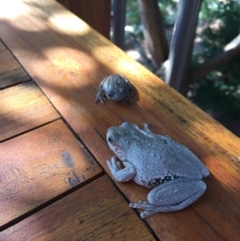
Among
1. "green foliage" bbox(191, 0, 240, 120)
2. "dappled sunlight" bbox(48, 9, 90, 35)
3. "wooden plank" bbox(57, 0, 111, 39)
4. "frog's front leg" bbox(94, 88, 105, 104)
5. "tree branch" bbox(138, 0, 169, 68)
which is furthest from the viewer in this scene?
"green foliage" bbox(191, 0, 240, 120)

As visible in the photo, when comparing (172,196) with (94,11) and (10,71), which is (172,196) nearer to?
(10,71)

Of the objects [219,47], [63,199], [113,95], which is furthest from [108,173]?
[219,47]

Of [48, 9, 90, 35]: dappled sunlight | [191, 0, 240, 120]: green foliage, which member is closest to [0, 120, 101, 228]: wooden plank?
[48, 9, 90, 35]: dappled sunlight

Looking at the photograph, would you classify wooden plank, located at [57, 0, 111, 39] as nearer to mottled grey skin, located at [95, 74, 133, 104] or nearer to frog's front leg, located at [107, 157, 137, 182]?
mottled grey skin, located at [95, 74, 133, 104]

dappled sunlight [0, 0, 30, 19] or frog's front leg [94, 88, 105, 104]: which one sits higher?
dappled sunlight [0, 0, 30, 19]

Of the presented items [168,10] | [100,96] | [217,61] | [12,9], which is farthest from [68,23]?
[168,10]

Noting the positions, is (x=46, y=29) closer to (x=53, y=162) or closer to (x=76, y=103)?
(x=76, y=103)
